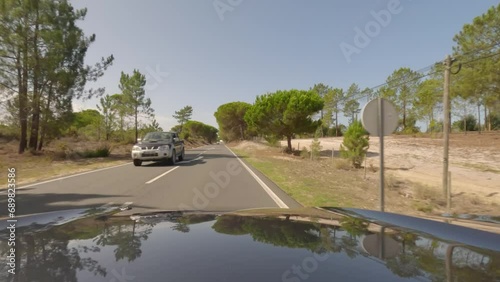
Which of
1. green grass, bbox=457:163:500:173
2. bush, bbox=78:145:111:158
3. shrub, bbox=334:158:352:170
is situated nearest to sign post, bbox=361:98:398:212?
shrub, bbox=334:158:352:170

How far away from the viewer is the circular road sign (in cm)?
588

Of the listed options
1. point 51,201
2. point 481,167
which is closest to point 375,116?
point 51,201

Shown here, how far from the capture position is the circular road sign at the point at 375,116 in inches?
231

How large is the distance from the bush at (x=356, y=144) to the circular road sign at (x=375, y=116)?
15.0m

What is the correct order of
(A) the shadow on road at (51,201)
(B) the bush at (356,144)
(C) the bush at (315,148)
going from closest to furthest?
(A) the shadow on road at (51,201), (B) the bush at (356,144), (C) the bush at (315,148)

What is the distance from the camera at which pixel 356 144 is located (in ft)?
66.8

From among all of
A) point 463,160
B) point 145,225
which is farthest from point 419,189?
point 463,160

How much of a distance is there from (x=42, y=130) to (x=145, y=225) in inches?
1013

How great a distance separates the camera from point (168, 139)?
1819cm

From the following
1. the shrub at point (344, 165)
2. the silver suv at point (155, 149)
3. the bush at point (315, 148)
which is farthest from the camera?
the bush at point (315, 148)

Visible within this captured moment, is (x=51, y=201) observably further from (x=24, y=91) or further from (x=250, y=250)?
(x=24, y=91)

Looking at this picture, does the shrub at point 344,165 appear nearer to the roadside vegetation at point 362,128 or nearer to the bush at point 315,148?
the roadside vegetation at point 362,128

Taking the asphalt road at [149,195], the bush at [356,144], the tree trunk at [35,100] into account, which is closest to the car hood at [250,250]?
the asphalt road at [149,195]

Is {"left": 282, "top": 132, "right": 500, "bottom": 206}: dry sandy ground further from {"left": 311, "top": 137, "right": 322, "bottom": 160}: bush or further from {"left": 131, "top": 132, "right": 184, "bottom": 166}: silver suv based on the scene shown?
{"left": 131, "top": 132, "right": 184, "bottom": 166}: silver suv
